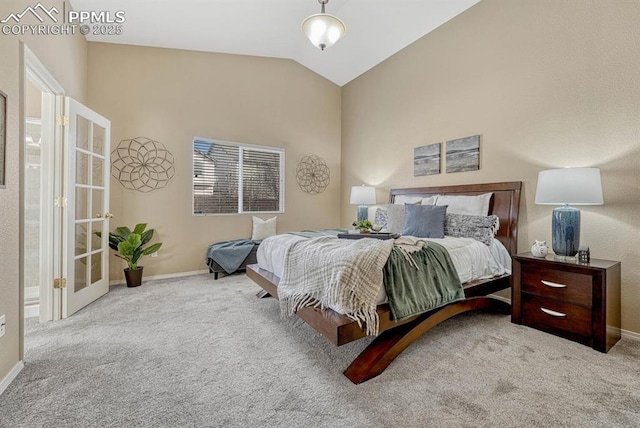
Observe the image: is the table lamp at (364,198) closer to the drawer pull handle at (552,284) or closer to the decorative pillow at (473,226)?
the decorative pillow at (473,226)

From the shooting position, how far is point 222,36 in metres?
4.01

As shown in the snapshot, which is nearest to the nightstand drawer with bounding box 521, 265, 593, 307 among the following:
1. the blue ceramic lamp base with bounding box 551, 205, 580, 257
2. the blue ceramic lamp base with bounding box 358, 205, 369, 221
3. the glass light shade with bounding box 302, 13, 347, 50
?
the blue ceramic lamp base with bounding box 551, 205, 580, 257

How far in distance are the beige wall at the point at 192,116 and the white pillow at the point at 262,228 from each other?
0.56ft

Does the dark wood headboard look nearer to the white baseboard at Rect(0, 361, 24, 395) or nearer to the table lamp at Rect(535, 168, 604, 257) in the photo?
the table lamp at Rect(535, 168, 604, 257)

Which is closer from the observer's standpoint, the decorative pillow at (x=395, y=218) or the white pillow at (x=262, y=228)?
the decorative pillow at (x=395, y=218)

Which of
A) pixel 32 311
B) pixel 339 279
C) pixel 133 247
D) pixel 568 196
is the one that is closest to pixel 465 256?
pixel 568 196

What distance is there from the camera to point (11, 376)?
170cm

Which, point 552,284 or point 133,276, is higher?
point 552,284

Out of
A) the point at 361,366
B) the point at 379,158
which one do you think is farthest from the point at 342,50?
the point at 361,366

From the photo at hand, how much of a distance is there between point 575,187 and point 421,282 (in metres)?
1.44

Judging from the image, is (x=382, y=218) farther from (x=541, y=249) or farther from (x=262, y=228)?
(x=262, y=228)

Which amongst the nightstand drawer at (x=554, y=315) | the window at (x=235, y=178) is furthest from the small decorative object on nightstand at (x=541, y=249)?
the window at (x=235, y=178)

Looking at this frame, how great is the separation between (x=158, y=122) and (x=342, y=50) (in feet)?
9.79

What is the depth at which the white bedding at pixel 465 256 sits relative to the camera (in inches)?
98.4
